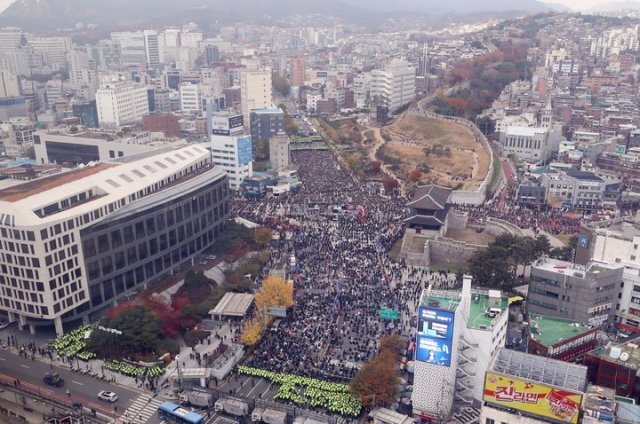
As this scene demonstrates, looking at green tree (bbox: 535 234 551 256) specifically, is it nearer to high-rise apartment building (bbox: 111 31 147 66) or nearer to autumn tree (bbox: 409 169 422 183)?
autumn tree (bbox: 409 169 422 183)

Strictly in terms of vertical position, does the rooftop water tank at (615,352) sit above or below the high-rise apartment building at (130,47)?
below

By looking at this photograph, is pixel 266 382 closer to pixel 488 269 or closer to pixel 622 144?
pixel 488 269

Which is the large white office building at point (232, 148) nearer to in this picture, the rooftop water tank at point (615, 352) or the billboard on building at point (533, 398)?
the rooftop water tank at point (615, 352)

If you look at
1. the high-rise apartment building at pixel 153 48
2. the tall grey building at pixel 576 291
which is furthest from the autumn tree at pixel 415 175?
the high-rise apartment building at pixel 153 48

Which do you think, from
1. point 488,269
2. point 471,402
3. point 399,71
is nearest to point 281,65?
point 399,71

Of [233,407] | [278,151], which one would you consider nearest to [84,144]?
[278,151]

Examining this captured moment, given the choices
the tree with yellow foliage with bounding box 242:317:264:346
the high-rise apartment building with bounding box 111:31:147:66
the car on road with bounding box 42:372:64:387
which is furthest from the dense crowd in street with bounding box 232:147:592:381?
the high-rise apartment building with bounding box 111:31:147:66
